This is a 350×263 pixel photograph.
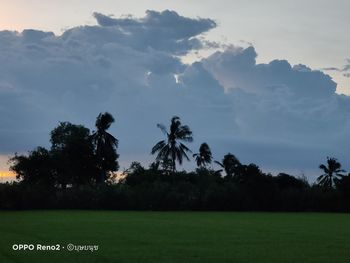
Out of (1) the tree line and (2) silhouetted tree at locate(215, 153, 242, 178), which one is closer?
(1) the tree line

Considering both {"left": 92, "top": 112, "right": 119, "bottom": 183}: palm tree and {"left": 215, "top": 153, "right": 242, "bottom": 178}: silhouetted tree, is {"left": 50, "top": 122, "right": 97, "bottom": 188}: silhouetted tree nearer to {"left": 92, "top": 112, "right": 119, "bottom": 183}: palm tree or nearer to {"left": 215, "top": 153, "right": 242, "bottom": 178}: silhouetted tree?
{"left": 92, "top": 112, "right": 119, "bottom": 183}: palm tree

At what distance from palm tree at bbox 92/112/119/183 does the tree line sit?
0.52 ft

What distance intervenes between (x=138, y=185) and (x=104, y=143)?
11822mm

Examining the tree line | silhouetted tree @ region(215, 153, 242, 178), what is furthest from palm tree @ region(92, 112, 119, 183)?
silhouetted tree @ region(215, 153, 242, 178)

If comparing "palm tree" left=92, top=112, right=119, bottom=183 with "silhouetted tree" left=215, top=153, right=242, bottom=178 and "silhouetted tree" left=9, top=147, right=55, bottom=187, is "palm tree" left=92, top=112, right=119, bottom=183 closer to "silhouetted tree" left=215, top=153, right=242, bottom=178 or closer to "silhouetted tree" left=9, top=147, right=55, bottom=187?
"silhouetted tree" left=9, top=147, right=55, bottom=187

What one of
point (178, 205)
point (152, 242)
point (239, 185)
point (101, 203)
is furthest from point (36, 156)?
point (152, 242)

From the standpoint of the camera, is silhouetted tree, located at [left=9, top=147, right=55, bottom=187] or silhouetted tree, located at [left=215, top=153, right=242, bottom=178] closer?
silhouetted tree, located at [left=9, top=147, right=55, bottom=187]

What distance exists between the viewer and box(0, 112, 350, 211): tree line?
79.1 m

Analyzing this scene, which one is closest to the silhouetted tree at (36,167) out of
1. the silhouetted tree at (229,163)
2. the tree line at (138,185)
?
the tree line at (138,185)

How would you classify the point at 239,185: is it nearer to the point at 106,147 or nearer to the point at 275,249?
the point at 106,147

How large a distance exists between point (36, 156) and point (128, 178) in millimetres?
15329

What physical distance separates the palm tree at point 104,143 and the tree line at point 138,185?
16 centimetres

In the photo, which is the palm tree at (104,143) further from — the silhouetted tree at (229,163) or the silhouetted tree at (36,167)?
the silhouetted tree at (229,163)

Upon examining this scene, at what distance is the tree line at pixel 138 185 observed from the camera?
259 feet
